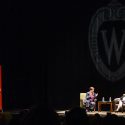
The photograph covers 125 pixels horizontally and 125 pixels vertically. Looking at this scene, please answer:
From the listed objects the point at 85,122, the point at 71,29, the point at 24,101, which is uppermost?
the point at 71,29

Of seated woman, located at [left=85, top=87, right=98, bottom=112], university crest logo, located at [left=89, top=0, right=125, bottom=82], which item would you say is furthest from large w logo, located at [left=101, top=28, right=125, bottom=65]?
seated woman, located at [left=85, top=87, right=98, bottom=112]

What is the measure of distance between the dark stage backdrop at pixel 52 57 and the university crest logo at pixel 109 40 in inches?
3.5

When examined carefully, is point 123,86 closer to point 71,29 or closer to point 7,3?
point 71,29

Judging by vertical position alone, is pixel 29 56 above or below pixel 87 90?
above

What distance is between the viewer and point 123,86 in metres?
12.6

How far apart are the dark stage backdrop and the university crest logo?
9cm

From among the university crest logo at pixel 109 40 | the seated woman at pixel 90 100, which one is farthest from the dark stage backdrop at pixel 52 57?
the seated woman at pixel 90 100

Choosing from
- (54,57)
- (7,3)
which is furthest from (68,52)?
(7,3)

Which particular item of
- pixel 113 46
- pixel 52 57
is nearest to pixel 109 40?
pixel 113 46

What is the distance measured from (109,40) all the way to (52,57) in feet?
5.47

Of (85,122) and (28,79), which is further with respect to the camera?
(28,79)

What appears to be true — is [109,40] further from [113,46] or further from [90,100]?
[90,100]

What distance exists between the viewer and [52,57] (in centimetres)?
1284

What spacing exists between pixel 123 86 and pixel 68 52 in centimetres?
179
